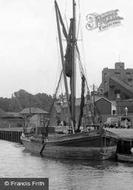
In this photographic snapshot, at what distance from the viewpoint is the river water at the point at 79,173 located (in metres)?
33.0

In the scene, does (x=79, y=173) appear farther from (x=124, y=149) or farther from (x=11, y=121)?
(x=11, y=121)

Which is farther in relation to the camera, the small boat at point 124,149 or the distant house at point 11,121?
the distant house at point 11,121

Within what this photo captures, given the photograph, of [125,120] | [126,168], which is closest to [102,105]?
[125,120]

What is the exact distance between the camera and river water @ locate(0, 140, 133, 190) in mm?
32969

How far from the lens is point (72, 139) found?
52.4 meters

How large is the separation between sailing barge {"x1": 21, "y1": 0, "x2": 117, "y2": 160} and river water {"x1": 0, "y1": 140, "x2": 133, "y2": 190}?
7.26 ft

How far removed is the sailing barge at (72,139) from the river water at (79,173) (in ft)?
7.26

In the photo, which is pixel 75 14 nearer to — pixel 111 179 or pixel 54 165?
pixel 54 165

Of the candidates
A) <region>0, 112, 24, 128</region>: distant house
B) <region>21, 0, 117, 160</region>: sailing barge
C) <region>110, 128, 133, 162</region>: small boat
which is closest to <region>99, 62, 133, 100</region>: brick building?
<region>0, 112, 24, 128</region>: distant house

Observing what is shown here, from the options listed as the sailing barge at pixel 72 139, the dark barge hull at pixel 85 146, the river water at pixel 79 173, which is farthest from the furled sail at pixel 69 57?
the river water at pixel 79 173

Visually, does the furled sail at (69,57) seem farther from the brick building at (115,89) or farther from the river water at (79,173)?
the brick building at (115,89)

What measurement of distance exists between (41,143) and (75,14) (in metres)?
17.7

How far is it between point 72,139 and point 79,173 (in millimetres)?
12960


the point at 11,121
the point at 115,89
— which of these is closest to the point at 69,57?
the point at 115,89
